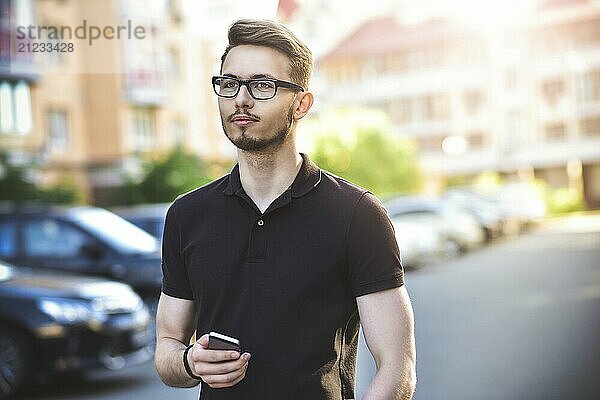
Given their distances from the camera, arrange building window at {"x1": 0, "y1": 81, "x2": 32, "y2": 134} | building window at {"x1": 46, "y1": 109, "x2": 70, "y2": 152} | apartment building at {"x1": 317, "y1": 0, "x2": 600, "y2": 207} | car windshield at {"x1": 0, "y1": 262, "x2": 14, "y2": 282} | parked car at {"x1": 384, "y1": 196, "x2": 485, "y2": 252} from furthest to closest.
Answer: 1. apartment building at {"x1": 317, "y1": 0, "x2": 600, "y2": 207}
2. building window at {"x1": 46, "y1": 109, "x2": 70, "y2": 152}
3. building window at {"x1": 0, "y1": 81, "x2": 32, "y2": 134}
4. parked car at {"x1": 384, "y1": 196, "x2": 485, "y2": 252}
5. car windshield at {"x1": 0, "y1": 262, "x2": 14, "y2": 282}

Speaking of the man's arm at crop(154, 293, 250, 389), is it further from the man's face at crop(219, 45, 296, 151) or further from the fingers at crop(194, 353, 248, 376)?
the man's face at crop(219, 45, 296, 151)

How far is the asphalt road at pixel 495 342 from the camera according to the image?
8227 millimetres

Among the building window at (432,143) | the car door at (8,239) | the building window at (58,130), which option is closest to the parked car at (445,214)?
the building window at (58,130)

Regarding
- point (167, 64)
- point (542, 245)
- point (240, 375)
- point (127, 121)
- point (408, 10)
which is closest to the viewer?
point (240, 375)

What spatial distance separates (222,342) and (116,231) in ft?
30.2

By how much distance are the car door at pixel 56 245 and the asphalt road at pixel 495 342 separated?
1.30 m

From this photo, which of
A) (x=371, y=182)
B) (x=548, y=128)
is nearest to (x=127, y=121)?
(x=371, y=182)

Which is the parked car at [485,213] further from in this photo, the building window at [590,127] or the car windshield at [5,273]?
the car windshield at [5,273]

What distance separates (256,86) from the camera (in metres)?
2.43

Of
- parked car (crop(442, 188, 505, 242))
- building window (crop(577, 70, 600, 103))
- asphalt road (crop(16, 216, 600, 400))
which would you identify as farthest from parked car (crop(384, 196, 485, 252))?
building window (crop(577, 70, 600, 103))

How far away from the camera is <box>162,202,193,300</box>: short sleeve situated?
256cm

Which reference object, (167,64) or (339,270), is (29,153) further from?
(339,270)

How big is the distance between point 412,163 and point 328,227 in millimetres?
41949

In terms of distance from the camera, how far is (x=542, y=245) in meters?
29.3
